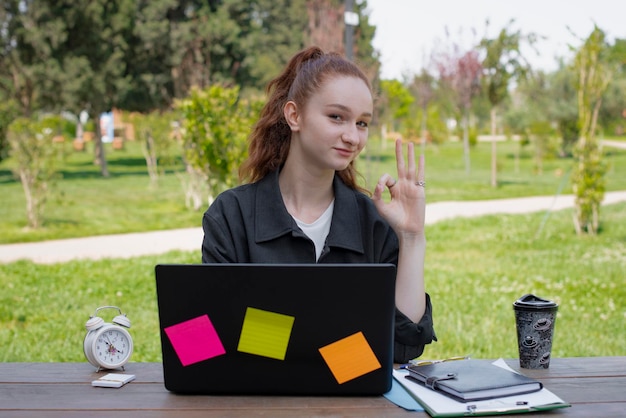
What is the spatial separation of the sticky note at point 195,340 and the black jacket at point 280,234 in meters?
0.48

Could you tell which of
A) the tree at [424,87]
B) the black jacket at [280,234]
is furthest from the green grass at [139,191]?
the black jacket at [280,234]

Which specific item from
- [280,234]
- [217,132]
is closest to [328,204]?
[280,234]

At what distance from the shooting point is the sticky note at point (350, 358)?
1.78 meters

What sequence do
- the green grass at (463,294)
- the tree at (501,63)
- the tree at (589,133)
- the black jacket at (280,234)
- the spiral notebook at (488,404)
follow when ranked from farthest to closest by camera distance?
the tree at (501,63) < the tree at (589,133) < the green grass at (463,294) < the black jacket at (280,234) < the spiral notebook at (488,404)

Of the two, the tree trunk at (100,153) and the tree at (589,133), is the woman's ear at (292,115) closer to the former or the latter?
the tree at (589,133)

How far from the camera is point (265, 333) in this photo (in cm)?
177

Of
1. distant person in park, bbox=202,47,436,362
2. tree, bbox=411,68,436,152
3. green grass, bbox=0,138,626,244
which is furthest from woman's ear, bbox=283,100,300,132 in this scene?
tree, bbox=411,68,436,152

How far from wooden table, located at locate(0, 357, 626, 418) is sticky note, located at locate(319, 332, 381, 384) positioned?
0.07m

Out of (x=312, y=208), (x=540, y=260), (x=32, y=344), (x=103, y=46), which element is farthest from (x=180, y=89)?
(x=312, y=208)

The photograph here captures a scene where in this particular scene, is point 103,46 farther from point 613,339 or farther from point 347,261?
point 347,261

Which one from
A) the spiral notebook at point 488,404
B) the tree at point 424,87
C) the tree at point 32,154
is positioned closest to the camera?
the spiral notebook at point 488,404

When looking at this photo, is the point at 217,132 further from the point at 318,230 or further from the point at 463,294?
the point at 318,230

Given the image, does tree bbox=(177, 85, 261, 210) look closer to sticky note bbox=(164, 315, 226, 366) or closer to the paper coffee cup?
the paper coffee cup

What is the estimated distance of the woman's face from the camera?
2.21 meters
